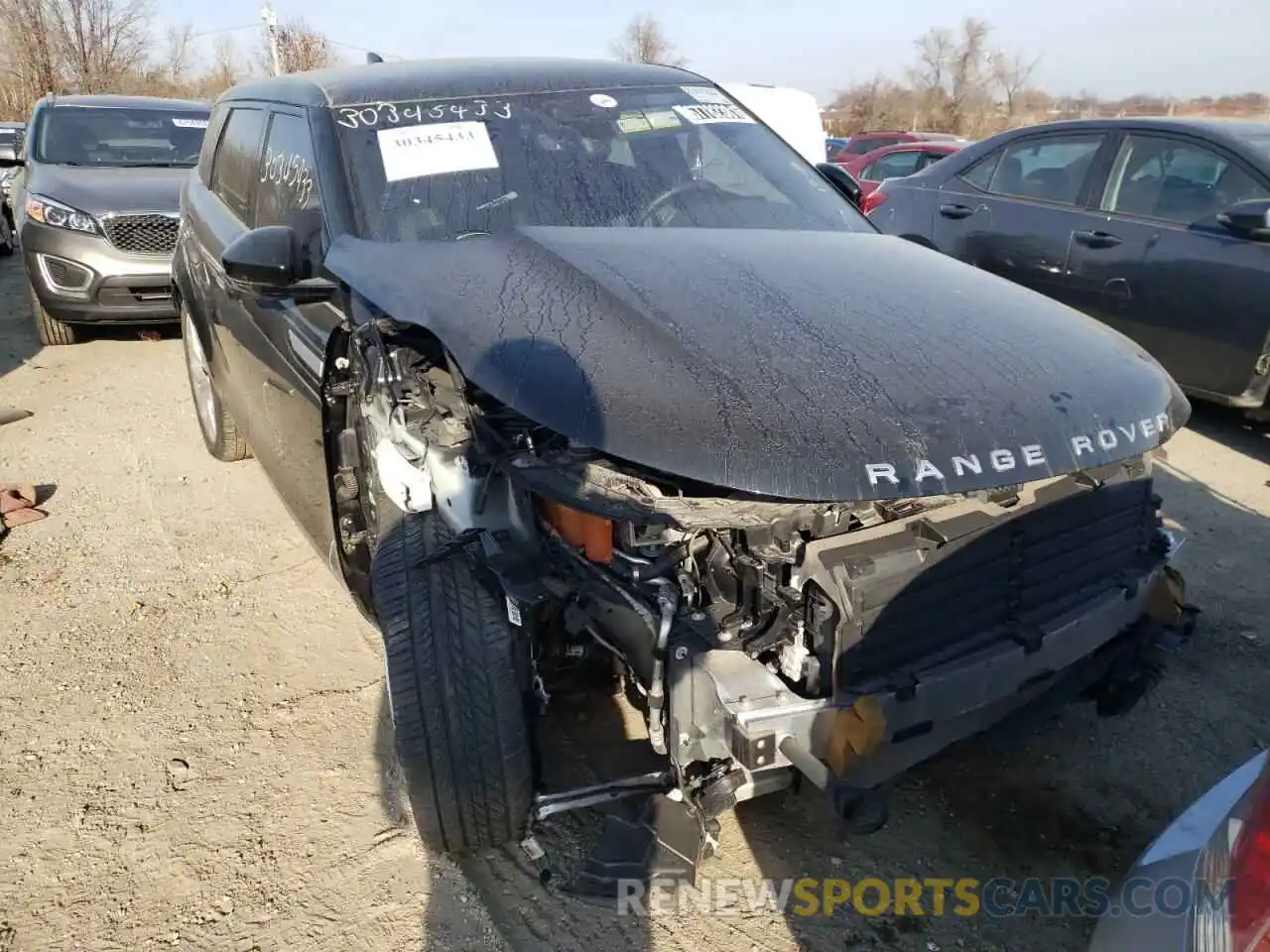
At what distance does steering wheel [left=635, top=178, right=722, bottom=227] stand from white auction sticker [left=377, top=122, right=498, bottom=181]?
0.45 metres

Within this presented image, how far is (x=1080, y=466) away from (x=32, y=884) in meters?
2.50

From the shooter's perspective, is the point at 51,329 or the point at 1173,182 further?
the point at 51,329

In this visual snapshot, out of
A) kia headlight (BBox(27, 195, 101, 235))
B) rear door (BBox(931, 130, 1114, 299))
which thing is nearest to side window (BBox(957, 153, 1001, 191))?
rear door (BBox(931, 130, 1114, 299))

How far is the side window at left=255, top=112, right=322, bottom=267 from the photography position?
2740 mm

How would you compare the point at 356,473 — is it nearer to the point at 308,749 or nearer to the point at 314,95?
Result: the point at 308,749

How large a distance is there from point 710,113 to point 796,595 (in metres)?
2.08

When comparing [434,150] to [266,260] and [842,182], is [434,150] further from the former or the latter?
[842,182]

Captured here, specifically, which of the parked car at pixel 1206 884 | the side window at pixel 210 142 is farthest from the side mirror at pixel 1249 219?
the side window at pixel 210 142

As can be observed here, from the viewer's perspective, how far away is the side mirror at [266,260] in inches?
99.7

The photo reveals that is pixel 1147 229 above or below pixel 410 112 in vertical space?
below

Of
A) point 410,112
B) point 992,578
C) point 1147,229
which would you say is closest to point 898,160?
point 1147,229

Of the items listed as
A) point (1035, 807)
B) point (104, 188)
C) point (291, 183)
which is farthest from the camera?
point (104, 188)

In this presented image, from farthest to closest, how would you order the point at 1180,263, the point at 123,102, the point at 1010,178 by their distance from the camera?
the point at 123,102
the point at 1010,178
the point at 1180,263

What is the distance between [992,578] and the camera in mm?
1986
